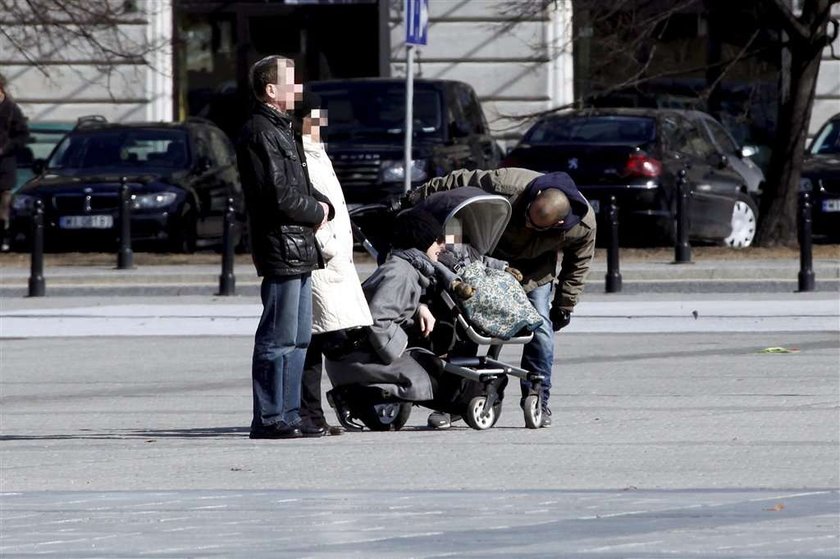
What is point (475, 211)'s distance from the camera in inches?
377

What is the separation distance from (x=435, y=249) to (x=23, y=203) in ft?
43.5

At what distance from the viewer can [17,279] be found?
779 inches

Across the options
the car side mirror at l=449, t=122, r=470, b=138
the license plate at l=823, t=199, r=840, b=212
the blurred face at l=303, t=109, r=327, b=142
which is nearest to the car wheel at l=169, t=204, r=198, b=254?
the car side mirror at l=449, t=122, r=470, b=138

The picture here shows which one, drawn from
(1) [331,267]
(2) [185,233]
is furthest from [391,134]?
(1) [331,267]

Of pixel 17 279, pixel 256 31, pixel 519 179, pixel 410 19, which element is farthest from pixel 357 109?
pixel 519 179

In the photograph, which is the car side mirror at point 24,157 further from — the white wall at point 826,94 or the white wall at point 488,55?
the white wall at point 826,94

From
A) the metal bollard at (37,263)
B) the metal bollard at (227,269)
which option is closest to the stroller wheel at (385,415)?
the metal bollard at (227,269)

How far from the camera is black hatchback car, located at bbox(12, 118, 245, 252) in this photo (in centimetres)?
2200

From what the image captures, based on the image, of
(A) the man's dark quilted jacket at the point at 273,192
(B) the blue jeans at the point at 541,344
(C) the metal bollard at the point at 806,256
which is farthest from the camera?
(C) the metal bollard at the point at 806,256

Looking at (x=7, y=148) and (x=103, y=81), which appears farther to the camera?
(x=103, y=81)

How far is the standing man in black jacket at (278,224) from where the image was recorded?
8898mm

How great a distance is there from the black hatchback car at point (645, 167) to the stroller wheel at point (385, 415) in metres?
11.3

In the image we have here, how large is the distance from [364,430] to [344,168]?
12494mm

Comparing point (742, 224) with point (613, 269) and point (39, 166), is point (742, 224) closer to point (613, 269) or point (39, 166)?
point (613, 269)
